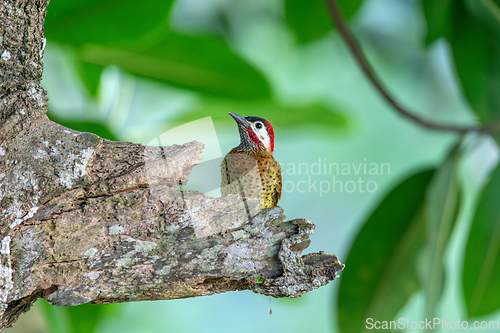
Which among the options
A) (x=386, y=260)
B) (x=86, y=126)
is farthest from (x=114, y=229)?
(x=386, y=260)

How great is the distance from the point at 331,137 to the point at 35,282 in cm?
109

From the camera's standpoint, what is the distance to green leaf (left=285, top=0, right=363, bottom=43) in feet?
4.71

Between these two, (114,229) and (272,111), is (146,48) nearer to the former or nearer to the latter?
(272,111)

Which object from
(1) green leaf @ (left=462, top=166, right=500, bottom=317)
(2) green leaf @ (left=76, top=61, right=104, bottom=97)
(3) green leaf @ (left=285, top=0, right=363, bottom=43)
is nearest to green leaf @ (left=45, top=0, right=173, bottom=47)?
(2) green leaf @ (left=76, top=61, right=104, bottom=97)

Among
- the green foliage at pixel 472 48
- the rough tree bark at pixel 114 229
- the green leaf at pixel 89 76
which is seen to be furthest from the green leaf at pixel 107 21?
the green foliage at pixel 472 48

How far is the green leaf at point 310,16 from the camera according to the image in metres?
1.44

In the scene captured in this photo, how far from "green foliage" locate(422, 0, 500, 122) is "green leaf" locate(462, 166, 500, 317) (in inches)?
10.5

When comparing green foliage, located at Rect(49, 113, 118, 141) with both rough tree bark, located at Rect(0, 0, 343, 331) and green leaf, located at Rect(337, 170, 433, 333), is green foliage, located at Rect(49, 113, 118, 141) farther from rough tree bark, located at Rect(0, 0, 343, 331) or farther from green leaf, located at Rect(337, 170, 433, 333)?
green leaf, located at Rect(337, 170, 433, 333)

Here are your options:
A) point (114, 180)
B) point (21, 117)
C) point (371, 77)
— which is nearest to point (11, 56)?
point (21, 117)

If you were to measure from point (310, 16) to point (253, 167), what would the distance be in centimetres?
83

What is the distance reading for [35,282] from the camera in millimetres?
624

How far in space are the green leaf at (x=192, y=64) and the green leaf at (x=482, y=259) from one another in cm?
68

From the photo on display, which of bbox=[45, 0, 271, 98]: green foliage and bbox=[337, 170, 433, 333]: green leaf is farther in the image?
bbox=[337, 170, 433, 333]: green leaf

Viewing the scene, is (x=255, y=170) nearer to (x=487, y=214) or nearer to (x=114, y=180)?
(x=114, y=180)
